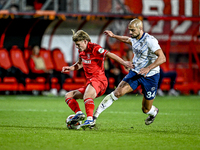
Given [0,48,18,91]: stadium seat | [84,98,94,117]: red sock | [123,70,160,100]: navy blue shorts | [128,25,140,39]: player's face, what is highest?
[128,25,140,39]: player's face

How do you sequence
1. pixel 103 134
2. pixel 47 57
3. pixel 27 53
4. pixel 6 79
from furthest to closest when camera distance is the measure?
pixel 47 57 < pixel 27 53 < pixel 6 79 < pixel 103 134

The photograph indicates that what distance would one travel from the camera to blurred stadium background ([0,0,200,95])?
48.4 ft

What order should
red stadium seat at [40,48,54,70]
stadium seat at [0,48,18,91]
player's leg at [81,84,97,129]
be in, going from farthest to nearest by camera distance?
red stadium seat at [40,48,54,70], stadium seat at [0,48,18,91], player's leg at [81,84,97,129]

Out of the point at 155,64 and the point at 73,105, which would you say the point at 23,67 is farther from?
the point at 155,64

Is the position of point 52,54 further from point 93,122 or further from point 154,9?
point 93,122

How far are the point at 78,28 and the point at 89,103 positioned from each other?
10.3 metres

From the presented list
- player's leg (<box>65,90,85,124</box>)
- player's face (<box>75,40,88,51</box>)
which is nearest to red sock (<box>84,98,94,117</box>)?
player's leg (<box>65,90,85,124</box>)

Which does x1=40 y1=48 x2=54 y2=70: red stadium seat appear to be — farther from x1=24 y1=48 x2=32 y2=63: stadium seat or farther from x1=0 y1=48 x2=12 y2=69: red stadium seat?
x1=0 y1=48 x2=12 y2=69: red stadium seat

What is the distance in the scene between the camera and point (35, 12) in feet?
46.6

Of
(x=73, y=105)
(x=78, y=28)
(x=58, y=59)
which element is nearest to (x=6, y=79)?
(x=58, y=59)

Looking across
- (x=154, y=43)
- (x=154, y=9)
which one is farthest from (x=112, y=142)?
(x=154, y=9)

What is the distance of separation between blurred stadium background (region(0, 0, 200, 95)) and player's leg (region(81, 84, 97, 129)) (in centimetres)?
825

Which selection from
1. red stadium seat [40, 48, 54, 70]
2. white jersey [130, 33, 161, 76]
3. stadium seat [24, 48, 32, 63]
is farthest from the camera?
red stadium seat [40, 48, 54, 70]

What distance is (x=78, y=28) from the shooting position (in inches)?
644
